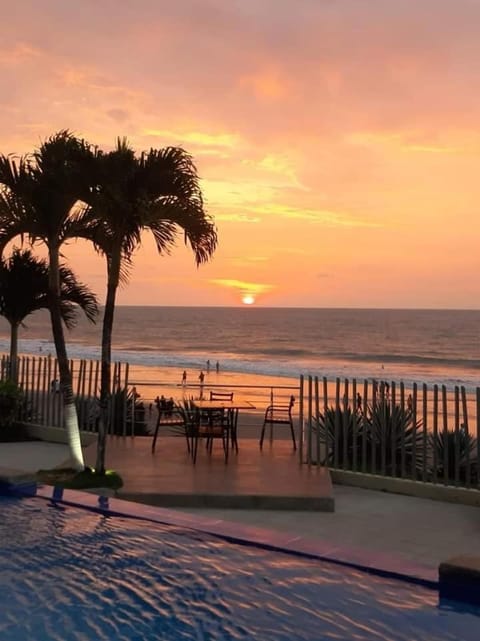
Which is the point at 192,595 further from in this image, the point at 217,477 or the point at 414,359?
the point at 414,359

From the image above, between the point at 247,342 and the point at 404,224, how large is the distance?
5113 cm

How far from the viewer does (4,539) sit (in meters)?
5.38

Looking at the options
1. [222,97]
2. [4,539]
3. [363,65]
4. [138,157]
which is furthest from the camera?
[222,97]

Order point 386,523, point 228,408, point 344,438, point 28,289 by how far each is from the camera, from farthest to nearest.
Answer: point 28,289 < point 228,408 < point 344,438 < point 386,523

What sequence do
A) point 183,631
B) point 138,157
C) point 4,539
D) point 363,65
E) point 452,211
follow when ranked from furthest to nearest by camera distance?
1. point 452,211
2. point 363,65
3. point 138,157
4. point 4,539
5. point 183,631

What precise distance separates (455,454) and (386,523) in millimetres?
1554

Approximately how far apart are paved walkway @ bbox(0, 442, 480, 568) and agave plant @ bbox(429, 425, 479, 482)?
0.50m

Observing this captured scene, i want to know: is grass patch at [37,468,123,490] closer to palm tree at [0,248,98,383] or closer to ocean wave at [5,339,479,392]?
palm tree at [0,248,98,383]

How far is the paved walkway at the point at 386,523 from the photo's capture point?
18.1 feet

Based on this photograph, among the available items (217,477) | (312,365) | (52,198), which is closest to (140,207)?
(52,198)

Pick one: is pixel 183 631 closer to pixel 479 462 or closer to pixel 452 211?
pixel 479 462

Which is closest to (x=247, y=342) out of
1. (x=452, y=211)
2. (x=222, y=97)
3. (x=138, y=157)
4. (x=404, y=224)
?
(x=404, y=224)

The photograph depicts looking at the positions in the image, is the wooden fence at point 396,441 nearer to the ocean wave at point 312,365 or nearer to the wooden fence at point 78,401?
the wooden fence at point 78,401

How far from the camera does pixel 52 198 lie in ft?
24.4
